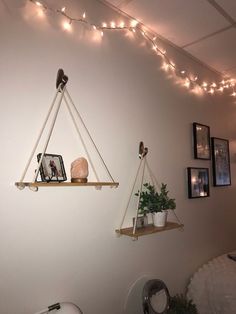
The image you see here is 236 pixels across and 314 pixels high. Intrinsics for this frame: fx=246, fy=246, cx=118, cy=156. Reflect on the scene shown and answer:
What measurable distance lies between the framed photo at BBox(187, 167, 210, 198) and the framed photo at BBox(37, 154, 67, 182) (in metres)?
1.36

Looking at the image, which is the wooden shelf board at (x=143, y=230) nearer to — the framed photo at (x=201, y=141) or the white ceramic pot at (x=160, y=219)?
the white ceramic pot at (x=160, y=219)

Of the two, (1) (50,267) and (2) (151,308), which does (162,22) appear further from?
(2) (151,308)

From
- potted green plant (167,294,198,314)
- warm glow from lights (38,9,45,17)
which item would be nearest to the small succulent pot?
potted green plant (167,294,198,314)

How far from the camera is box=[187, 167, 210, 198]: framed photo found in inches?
90.7

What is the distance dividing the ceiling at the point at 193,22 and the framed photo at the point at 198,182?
117 cm

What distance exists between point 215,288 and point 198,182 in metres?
0.92

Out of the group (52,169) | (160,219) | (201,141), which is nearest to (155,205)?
(160,219)

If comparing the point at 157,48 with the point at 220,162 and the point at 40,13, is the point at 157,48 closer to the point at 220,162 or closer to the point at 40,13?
the point at 40,13

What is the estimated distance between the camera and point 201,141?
2498mm

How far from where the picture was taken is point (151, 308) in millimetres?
1617

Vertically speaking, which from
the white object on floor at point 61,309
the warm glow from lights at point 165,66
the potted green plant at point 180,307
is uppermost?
the warm glow from lights at point 165,66

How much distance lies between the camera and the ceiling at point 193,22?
1.75 m

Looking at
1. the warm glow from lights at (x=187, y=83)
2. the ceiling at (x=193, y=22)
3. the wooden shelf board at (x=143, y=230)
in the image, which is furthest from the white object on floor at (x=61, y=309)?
the warm glow from lights at (x=187, y=83)

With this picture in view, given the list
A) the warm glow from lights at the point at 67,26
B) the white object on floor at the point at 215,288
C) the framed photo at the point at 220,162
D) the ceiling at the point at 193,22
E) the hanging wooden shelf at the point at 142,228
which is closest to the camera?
the warm glow from lights at the point at 67,26
